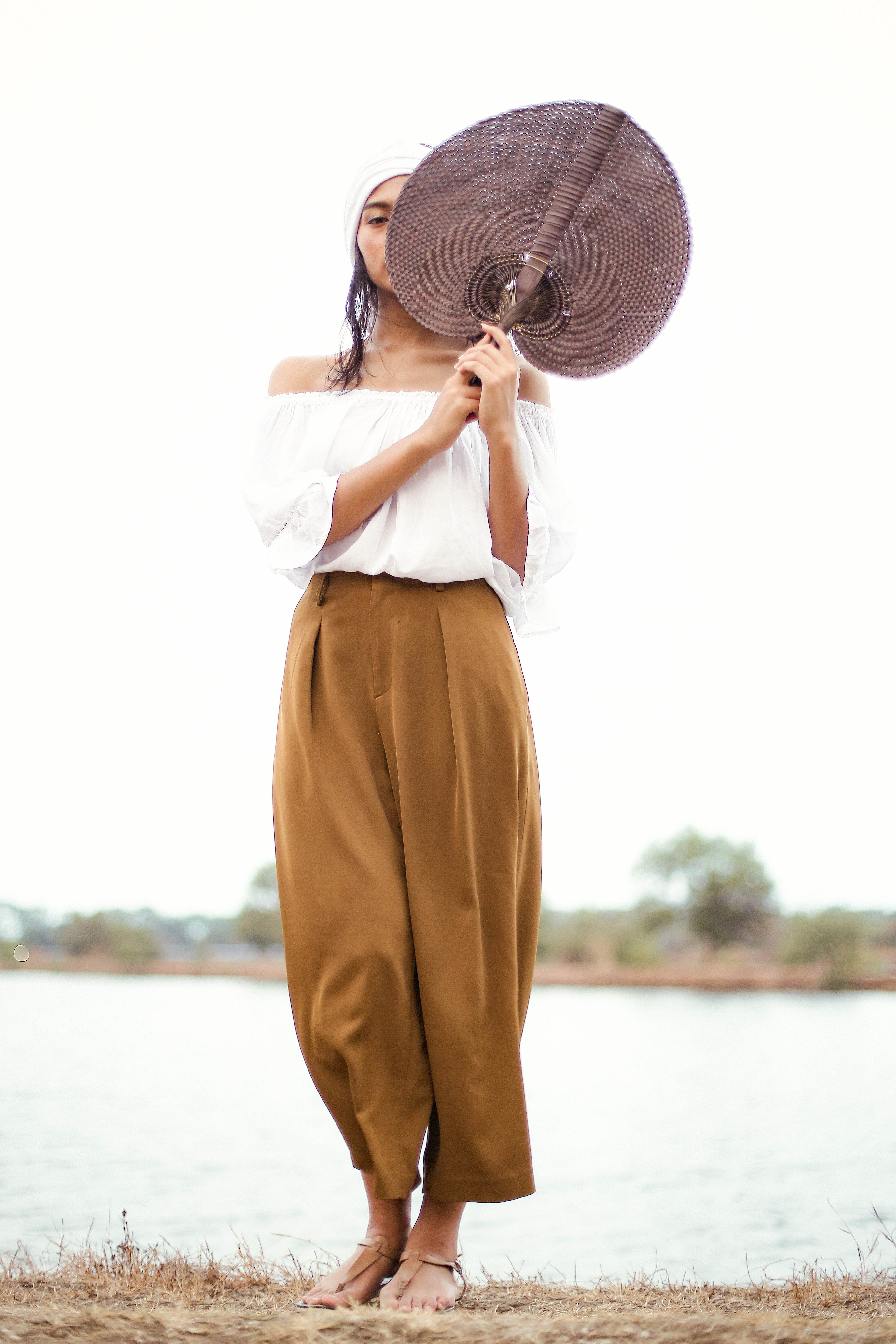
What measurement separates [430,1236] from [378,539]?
43.5 inches

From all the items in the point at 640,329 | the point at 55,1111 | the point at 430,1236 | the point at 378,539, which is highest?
the point at 640,329

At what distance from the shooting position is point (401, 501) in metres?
1.77

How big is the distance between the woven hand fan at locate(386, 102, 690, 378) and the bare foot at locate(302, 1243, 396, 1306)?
5.03ft

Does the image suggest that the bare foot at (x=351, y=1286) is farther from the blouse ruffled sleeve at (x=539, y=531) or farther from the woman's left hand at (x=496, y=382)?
the woman's left hand at (x=496, y=382)

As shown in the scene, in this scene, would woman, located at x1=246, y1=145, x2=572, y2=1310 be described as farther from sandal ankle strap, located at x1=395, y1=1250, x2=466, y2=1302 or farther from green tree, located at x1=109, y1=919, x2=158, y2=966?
green tree, located at x1=109, y1=919, x2=158, y2=966

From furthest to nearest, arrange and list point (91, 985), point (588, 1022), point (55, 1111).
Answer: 1. point (91, 985)
2. point (588, 1022)
3. point (55, 1111)

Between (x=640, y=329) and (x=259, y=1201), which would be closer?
(x=640, y=329)

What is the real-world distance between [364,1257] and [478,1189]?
0.67 feet

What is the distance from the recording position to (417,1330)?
4.29 ft

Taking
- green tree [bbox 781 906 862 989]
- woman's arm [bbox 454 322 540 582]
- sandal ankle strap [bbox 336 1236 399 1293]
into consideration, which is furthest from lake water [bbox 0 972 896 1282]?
green tree [bbox 781 906 862 989]

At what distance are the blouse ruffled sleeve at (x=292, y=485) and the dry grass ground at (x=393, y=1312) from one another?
3.57 ft

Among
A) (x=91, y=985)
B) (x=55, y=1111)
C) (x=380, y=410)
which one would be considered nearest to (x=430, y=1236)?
(x=380, y=410)

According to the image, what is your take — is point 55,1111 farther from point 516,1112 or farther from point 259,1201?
point 516,1112

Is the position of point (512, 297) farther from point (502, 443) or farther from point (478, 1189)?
point (478, 1189)
